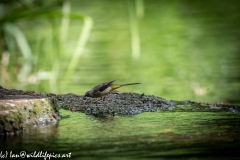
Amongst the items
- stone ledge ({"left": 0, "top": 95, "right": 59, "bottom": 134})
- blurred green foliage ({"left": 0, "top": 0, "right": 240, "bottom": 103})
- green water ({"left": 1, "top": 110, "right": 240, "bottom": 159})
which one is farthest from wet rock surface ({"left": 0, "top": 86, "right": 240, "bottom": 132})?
blurred green foliage ({"left": 0, "top": 0, "right": 240, "bottom": 103})

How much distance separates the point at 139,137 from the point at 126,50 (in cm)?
1059

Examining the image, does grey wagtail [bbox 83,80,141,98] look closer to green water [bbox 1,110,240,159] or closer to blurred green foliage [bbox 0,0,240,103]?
green water [bbox 1,110,240,159]

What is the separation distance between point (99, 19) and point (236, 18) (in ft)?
13.6

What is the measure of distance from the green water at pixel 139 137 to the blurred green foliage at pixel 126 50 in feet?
6.17

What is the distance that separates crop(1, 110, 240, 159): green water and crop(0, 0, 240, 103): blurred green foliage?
6.17ft

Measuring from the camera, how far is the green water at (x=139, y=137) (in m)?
4.43

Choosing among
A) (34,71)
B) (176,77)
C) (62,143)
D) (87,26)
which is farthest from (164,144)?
(34,71)

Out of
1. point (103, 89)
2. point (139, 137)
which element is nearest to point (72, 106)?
point (103, 89)

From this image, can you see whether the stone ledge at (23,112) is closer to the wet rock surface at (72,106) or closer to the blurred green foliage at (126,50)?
the wet rock surface at (72,106)

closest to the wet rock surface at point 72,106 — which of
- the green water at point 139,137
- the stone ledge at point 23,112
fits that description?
the stone ledge at point 23,112

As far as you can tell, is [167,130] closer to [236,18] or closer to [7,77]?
[7,77]

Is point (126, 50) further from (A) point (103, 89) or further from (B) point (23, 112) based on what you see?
(B) point (23, 112)

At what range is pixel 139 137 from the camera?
4.82 meters

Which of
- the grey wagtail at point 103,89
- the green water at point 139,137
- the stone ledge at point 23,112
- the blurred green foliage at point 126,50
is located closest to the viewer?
the green water at point 139,137
